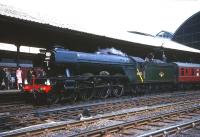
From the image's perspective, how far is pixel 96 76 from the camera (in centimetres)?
1565

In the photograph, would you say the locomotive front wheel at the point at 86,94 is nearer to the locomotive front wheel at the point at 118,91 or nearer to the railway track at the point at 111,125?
the locomotive front wheel at the point at 118,91

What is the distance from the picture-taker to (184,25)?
45.8 m

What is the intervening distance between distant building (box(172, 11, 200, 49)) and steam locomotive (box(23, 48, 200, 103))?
22864 millimetres

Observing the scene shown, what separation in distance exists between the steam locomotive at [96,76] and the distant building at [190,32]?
75.0ft

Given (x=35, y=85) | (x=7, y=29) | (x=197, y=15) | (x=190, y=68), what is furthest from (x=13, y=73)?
(x=197, y=15)

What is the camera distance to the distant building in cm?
4381

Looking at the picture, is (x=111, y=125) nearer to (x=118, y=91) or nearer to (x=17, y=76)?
(x=118, y=91)

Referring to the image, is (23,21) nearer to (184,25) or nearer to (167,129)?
(167,129)

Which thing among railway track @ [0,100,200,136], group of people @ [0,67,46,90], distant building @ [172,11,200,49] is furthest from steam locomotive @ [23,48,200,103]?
distant building @ [172,11,200,49]

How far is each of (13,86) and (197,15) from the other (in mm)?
30065

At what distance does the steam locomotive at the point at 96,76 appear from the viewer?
1384 centimetres

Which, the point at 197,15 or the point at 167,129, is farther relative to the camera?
the point at 197,15

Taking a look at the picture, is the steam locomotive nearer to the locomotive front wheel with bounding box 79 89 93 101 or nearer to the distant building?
the locomotive front wheel with bounding box 79 89 93 101

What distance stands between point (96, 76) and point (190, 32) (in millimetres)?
33126
